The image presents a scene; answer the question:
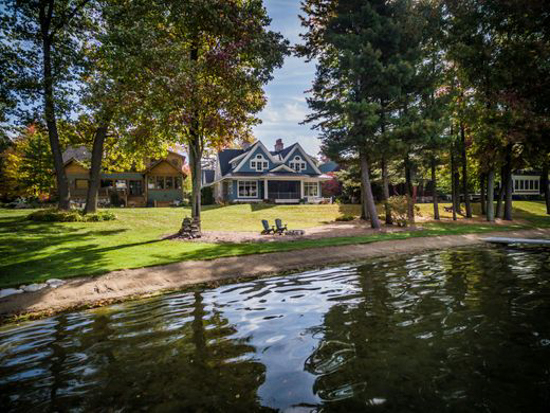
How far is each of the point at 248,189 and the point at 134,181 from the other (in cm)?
1660

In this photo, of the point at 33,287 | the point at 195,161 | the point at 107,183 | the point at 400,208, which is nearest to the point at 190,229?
the point at 195,161

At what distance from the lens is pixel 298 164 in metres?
41.8

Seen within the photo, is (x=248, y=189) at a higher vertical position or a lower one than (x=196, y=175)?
lower

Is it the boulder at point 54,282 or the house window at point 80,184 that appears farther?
the house window at point 80,184

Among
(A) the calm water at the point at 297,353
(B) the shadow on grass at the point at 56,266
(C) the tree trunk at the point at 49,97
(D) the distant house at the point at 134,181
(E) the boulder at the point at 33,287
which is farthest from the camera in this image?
(D) the distant house at the point at 134,181

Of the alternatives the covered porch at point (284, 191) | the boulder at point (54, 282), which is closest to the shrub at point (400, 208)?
the boulder at point (54, 282)

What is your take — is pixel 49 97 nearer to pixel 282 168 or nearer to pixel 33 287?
pixel 33 287

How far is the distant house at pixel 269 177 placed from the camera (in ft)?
125

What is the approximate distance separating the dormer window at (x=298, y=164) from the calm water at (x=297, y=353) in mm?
35244

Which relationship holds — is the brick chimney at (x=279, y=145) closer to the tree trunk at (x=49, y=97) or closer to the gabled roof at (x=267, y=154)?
the gabled roof at (x=267, y=154)

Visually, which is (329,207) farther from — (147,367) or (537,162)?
(147,367)

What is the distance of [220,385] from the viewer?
3.47 m

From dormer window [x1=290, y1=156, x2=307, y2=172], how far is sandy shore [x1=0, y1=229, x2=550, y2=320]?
95.6 ft

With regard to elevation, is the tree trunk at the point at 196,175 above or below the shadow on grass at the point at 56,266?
above
